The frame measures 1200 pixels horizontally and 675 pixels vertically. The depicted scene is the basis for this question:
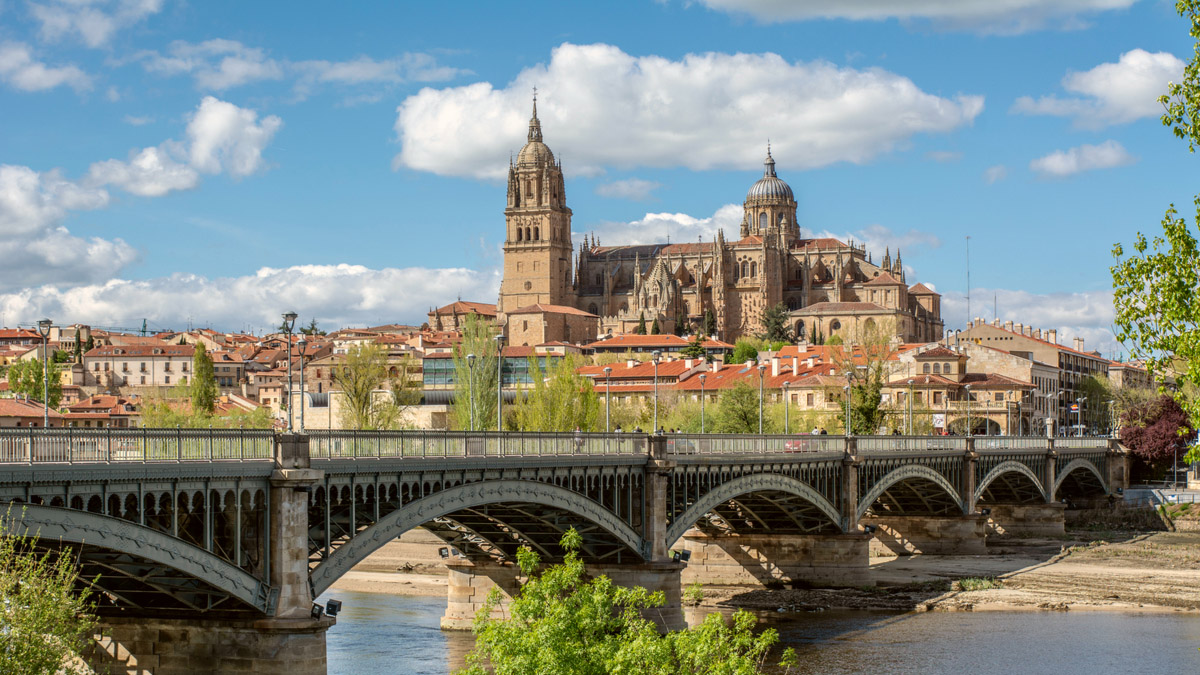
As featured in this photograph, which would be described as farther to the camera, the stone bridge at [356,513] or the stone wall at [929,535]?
the stone wall at [929,535]

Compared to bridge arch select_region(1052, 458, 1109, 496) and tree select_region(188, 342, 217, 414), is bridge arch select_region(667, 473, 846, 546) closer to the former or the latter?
bridge arch select_region(1052, 458, 1109, 496)

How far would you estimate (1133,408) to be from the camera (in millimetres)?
104625

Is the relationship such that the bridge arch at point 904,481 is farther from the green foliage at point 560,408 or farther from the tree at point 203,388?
the tree at point 203,388

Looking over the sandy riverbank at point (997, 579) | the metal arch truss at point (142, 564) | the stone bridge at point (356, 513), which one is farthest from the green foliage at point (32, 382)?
the metal arch truss at point (142, 564)

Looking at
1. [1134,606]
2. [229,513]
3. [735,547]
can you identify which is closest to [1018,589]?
[1134,606]

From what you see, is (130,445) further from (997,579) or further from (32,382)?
(32,382)

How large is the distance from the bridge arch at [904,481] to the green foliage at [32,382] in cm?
5721

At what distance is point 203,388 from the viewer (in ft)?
336

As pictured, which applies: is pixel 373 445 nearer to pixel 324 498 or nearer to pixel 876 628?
pixel 324 498

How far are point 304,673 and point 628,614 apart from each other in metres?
6.35

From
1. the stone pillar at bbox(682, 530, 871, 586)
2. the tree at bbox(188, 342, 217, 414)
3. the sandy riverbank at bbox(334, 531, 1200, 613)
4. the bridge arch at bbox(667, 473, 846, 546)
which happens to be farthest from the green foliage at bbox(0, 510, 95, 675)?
the tree at bbox(188, 342, 217, 414)

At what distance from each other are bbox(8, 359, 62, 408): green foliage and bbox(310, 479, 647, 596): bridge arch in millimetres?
65506

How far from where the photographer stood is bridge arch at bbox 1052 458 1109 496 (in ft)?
273

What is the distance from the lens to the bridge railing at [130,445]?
22453mm
